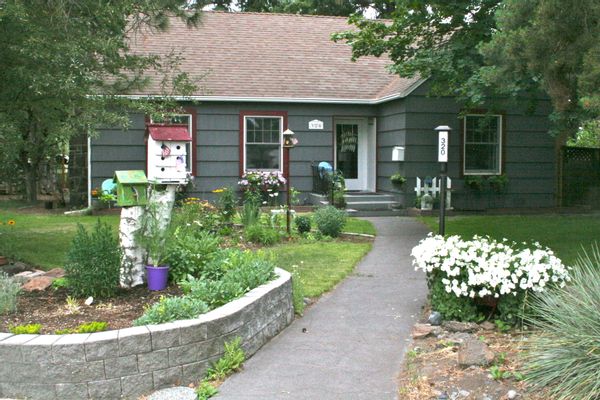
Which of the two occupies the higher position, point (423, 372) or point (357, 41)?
point (357, 41)

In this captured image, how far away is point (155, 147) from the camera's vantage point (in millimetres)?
6801

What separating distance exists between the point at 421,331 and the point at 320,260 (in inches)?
144

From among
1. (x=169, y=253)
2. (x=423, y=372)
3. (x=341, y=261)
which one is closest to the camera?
(x=423, y=372)

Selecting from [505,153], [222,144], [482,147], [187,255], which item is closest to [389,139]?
[482,147]

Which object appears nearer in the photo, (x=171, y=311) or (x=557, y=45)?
(x=171, y=311)

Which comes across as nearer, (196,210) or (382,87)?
(196,210)

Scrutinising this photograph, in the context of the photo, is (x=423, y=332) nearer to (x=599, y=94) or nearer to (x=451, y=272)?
(x=451, y=272)

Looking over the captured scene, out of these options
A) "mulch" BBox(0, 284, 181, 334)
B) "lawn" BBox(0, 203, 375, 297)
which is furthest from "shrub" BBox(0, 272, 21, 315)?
Answer: "lawn" BBox(0, 203, 375, 297)

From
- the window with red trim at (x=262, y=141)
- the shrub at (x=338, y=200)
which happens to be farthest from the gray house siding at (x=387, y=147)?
the shrub at (x=338, y=200)

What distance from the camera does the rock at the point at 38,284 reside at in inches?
261

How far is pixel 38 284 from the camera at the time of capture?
6.70m

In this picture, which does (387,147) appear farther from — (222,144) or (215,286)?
(215,286)

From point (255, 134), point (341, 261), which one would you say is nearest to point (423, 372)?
point (341, 261)

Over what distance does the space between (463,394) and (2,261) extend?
260 inches
